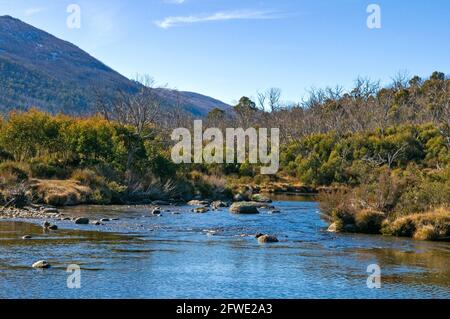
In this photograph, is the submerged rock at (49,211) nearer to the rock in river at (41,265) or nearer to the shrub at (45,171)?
the shrub at (45,171)

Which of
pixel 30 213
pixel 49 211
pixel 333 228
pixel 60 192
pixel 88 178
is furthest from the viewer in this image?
pixel 88 178

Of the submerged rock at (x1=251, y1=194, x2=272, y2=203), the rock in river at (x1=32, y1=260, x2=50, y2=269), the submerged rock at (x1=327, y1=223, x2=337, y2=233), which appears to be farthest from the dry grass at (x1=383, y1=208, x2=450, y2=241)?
the submerged rock at (x1=251, y1=194, x2=272, y2=203)

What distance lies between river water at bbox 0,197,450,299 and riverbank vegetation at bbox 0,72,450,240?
288 cm

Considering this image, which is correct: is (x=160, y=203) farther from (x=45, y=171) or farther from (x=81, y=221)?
(x=81, y=221)

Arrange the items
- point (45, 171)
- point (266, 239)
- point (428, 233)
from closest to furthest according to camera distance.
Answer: point (266, 239), point (428, 233), point (45, 171)

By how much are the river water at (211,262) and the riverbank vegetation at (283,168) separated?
113 inches

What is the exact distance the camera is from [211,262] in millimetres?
24391

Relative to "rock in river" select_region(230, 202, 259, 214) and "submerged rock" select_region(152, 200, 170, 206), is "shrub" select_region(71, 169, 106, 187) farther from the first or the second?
"rock in river" select_region(230, 202, 259, 214)

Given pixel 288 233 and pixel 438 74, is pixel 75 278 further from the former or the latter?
pixel 438 74

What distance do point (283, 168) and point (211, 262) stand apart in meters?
65.0

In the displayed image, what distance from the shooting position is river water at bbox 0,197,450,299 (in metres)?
19.5

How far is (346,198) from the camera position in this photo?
36500 millimetres

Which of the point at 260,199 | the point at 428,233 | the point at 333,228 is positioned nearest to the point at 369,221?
the point at 333,228
